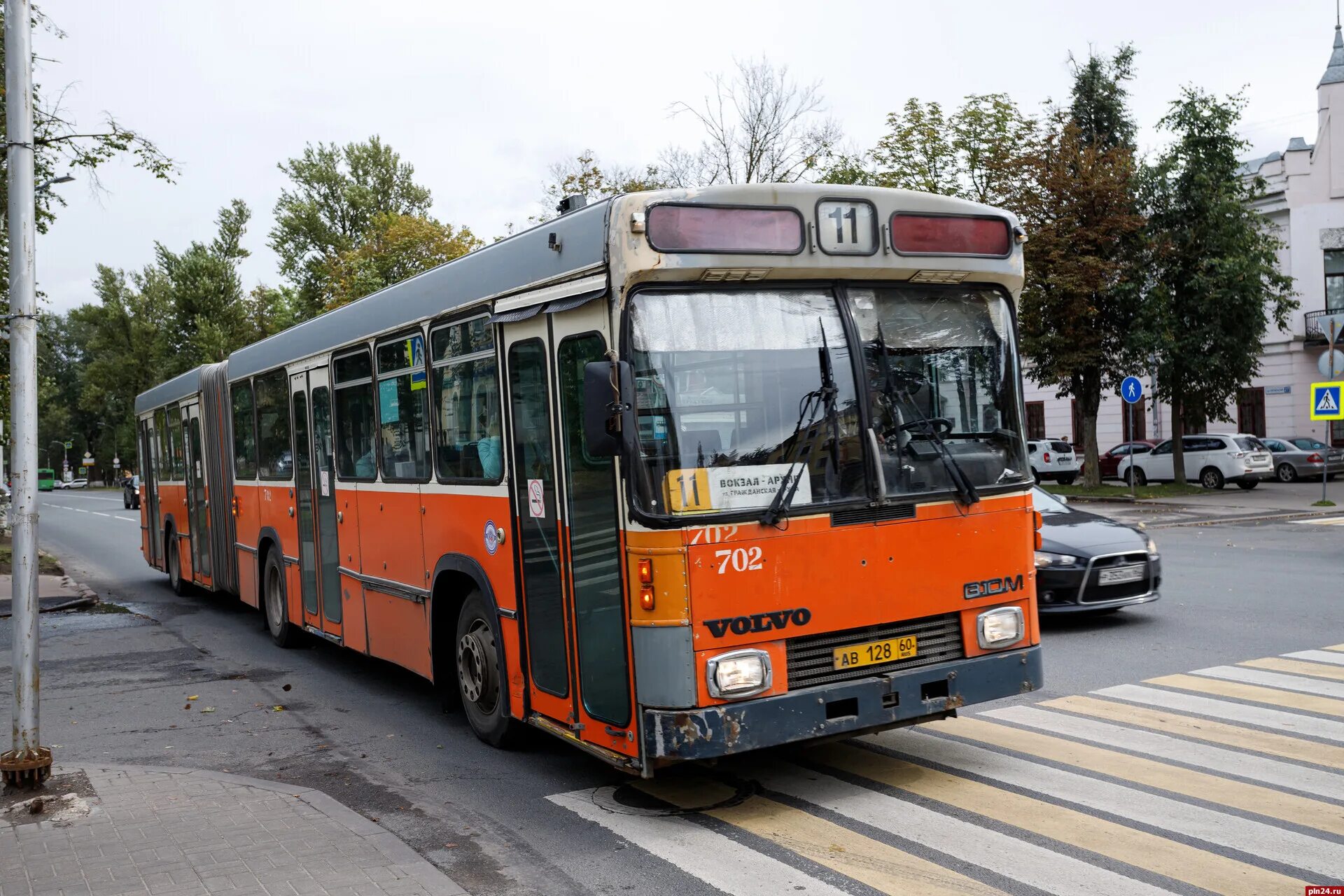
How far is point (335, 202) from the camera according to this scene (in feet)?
219

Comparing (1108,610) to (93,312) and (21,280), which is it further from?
(93,312)

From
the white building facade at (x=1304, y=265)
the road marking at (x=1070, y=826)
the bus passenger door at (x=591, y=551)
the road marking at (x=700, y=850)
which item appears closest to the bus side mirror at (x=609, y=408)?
the bus passenger door at (x=591, y=551)

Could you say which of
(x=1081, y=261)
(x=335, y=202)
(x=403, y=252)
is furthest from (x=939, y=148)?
(x=335, y=202)

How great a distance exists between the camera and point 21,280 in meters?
6.77

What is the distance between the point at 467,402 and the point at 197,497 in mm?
9323

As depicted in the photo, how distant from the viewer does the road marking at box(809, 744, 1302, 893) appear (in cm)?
480

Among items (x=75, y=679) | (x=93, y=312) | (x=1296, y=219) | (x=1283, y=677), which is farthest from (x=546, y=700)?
(x=93, y=312)

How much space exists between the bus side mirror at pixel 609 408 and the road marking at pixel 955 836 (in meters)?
2.10

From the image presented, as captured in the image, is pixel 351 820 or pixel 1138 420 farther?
pixel 1138 420

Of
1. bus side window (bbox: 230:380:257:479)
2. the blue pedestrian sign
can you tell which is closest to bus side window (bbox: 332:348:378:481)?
bus side window (bbox: 230:380:257:479)

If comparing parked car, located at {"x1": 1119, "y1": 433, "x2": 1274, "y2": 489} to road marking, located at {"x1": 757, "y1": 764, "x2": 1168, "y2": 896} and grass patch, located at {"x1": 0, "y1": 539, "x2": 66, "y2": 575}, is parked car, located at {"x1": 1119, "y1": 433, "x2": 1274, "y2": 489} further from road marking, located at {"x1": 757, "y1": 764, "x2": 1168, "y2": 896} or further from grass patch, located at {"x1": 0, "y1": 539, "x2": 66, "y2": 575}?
road marking, located at {"x1": 757, "y1": 764, "x2": 1168, "y2": 896}

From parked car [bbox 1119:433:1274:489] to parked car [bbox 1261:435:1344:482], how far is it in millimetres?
640

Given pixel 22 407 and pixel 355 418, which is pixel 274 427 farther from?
pixel 22 407

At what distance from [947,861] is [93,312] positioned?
97222 millimetres
